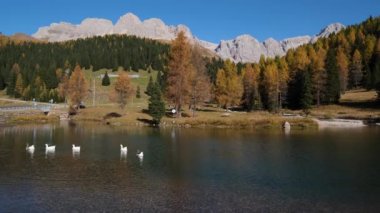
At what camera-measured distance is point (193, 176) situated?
41.9 m

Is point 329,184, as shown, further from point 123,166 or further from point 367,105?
point 367,105

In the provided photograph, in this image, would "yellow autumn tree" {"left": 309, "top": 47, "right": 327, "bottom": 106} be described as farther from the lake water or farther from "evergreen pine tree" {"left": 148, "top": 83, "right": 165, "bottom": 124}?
the lake water

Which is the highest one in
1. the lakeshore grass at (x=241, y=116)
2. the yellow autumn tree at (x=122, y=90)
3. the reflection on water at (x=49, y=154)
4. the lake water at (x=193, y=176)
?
the yellow autumn tree at (x=122, y=90)

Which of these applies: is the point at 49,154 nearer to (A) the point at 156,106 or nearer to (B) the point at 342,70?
(A) the point at 156,106

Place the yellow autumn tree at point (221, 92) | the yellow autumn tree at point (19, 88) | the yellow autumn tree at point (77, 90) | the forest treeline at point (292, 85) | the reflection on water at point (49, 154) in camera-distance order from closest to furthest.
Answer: the reflection on water at point (49, 154)
the forest treeline at point (292, 85)
the yellow autumn tree at point (77, 90)
the yellow autumn tree at point (221, 92)
the yellow autumn tree at point (19, 88)

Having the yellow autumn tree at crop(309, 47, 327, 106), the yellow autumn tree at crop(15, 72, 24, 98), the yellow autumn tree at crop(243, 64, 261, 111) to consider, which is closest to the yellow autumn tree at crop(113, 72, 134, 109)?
the yellow autumn tree at crop(243, 64, 261, 111)

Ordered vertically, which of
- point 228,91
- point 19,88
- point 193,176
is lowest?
point 193,176

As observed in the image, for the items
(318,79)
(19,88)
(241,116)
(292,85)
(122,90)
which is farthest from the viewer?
(19,88)

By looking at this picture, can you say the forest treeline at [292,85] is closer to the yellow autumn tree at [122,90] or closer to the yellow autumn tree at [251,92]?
the yellow autumn tree at [251,92]

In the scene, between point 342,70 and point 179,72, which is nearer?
point 179,72

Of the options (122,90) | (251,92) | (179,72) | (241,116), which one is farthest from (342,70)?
(122,90)

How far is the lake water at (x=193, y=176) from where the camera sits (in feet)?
104

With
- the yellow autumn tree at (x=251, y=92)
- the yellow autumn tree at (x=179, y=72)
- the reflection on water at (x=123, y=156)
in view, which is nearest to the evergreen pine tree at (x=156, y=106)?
the yellow autumn tree at (x=179, y=72)

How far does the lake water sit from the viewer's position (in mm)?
31766
